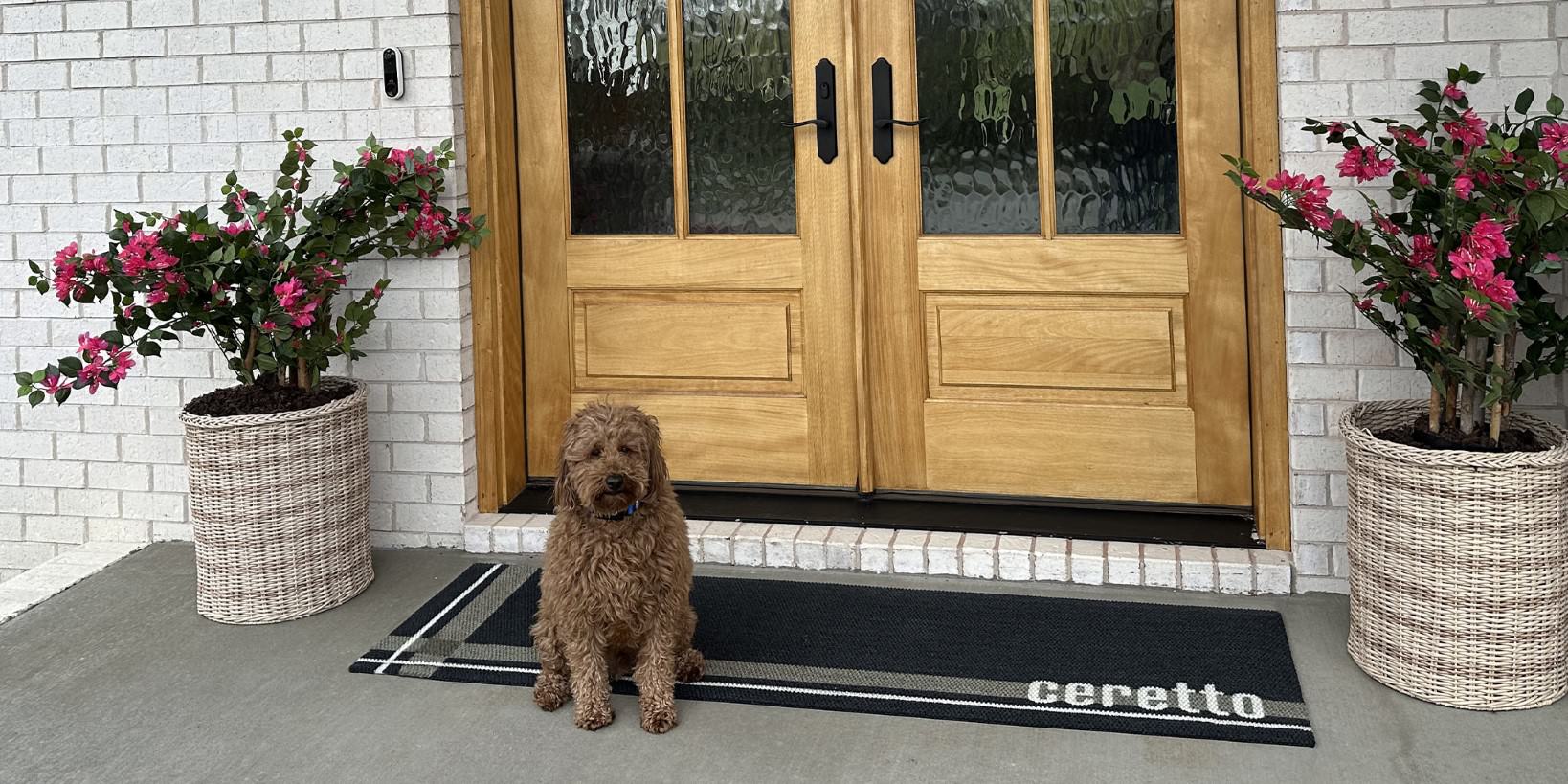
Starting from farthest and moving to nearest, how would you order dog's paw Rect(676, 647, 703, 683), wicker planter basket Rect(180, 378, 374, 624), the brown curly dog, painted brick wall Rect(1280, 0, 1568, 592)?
wicker planter basket Rect(180, 378, 374, 624)
painted brick wall Rect(1280, 0, 1568, 592)
dog's paw Rect(676, 647, 703, 683)
the brown curly dog

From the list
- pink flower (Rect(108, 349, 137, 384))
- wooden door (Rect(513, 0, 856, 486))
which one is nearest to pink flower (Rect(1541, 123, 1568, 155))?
wooden door (Rect(513, 0, 856, 486))

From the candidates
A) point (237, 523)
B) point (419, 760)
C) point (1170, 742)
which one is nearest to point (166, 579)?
point (237, 523)

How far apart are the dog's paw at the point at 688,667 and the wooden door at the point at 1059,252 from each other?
3.61ft

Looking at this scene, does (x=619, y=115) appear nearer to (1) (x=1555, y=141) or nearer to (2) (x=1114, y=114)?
(2) (x=1114, y=114)

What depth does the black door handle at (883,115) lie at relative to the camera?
12.4 ft

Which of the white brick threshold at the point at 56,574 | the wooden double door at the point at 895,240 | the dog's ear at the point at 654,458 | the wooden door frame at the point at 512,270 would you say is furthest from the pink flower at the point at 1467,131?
the white brick threshold at the point at 56,574

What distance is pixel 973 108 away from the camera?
3730 millimetres

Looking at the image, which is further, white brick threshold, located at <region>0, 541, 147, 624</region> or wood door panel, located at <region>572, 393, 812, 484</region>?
wood door panel, located at <region>572, 393, 812, 484</region>

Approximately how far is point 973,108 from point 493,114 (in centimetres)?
128

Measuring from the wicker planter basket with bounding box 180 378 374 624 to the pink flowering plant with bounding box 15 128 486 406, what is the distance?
166 mm

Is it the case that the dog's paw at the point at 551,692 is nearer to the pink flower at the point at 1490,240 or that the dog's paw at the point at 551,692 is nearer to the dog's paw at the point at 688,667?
the dog's paw at the point at 688,667

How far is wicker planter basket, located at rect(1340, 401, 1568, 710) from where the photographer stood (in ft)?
8.96

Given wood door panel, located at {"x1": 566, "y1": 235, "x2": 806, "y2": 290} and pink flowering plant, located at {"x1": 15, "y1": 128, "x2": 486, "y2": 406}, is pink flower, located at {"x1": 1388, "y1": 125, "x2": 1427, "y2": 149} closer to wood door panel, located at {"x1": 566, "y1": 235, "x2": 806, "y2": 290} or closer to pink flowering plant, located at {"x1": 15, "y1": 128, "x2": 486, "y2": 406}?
wood door panel, located at {"x1": 566, "y1": 235, "x2": 806, "y2": 290}

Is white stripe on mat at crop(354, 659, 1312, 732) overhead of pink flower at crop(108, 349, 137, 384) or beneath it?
beneath
